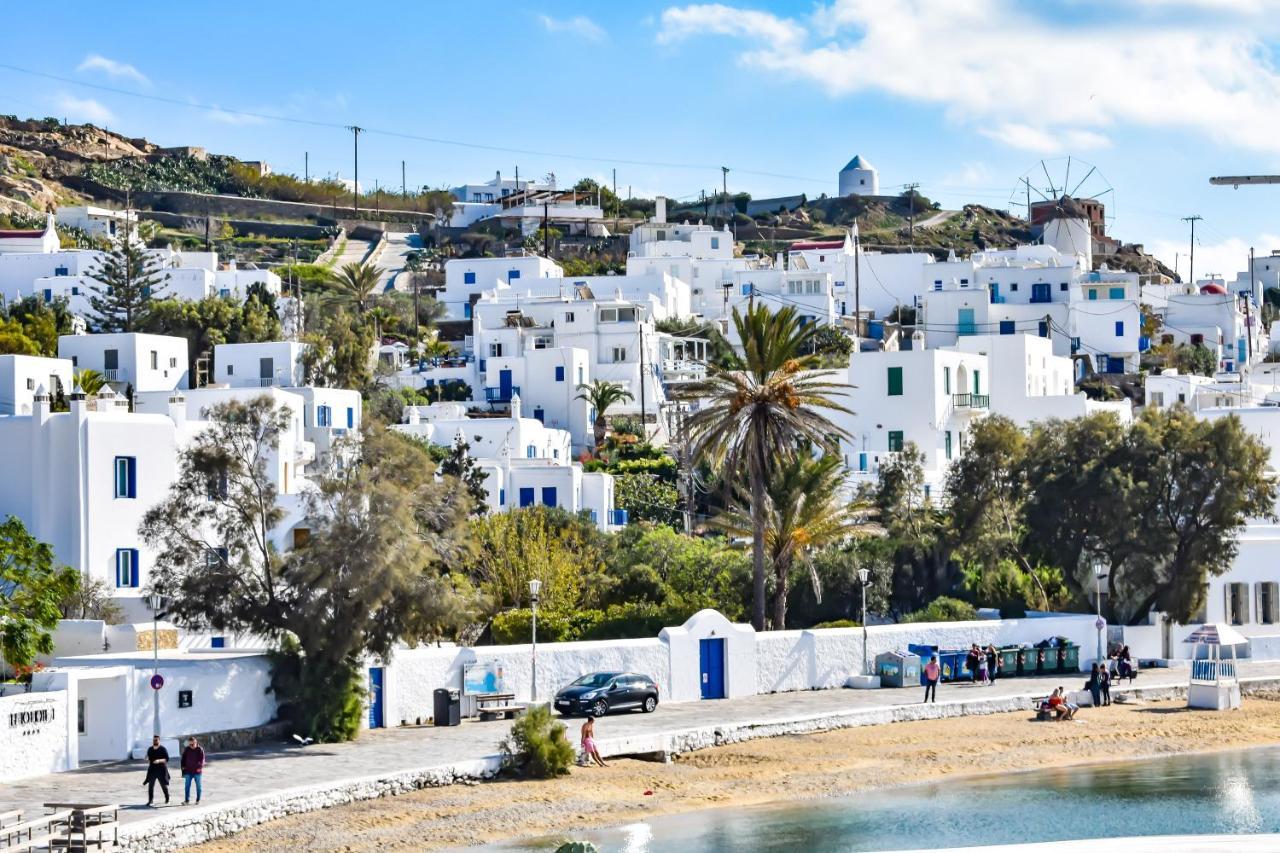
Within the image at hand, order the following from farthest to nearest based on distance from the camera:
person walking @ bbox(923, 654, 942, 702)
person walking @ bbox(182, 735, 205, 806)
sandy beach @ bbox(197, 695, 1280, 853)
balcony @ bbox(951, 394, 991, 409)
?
1. balcony @ bbox(951, 394, 991, 409)
2. person walking @ bbox(923, 654, 942, 702)
3. sandy beach @ bbox(197, 695, 1280, 853)
4. person walking @ bbox(182, 735, 205, 806)

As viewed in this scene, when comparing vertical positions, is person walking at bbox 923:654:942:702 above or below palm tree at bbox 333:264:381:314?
below

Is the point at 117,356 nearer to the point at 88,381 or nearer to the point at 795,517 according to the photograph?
the point at 88,381

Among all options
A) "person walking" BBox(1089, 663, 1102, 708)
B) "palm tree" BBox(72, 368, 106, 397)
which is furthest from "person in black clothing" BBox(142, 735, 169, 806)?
"palm tree" BBox(72, 368, 106, 397)

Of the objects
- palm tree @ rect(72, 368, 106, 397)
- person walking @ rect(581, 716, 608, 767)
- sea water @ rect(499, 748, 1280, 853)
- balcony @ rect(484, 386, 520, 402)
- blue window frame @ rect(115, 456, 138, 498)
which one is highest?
balcony @ rect(484, 386, 520, 402)

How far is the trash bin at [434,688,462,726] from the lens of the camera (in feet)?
120

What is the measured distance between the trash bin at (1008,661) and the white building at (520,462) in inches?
722

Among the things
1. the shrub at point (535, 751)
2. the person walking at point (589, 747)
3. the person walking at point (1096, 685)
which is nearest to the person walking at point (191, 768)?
the shrub at point (535, 751)

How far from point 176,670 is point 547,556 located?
1929 centimetres

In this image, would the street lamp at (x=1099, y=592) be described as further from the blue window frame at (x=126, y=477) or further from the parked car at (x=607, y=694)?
the blue window frame at (x=126, y=477)

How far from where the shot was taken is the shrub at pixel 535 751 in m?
32.6

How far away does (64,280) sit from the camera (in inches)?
3716

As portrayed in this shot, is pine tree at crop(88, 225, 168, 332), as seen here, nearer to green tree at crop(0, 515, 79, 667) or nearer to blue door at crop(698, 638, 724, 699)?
blue door at crop(698, 638, 724, 699)

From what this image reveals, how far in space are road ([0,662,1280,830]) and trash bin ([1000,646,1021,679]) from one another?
42 centimetres

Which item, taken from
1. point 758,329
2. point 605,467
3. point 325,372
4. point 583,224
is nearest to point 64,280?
point 325,372
